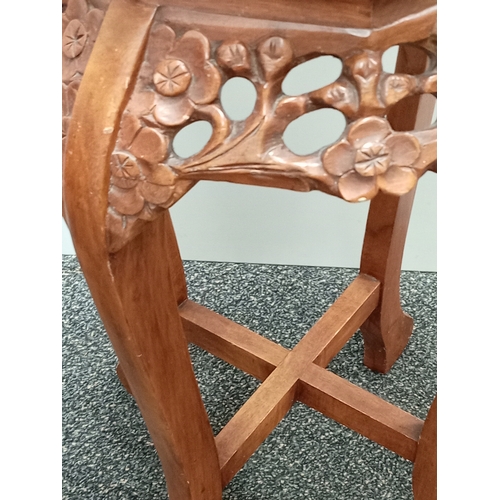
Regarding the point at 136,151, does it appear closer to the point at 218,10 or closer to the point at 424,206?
the point at 218,10

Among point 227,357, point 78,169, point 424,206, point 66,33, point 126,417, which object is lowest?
point 126,417

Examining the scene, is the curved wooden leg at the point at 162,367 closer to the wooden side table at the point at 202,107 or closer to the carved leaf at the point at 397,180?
the wooden side table at the point at 202,107

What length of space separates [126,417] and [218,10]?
824 mm

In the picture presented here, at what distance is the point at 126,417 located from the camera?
101 cm

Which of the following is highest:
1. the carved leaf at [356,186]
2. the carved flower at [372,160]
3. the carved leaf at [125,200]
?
the carved flower at [372,160]

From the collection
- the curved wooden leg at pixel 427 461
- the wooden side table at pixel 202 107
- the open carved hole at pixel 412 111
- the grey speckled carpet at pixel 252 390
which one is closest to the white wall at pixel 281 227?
the grey speckled carpet at pixel 252 390

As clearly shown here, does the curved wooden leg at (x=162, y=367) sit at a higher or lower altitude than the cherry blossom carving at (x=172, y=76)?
lower

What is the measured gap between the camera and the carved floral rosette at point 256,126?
36 cm

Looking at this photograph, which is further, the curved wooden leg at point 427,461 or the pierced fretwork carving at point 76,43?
the curved wooden leg at point 427,461

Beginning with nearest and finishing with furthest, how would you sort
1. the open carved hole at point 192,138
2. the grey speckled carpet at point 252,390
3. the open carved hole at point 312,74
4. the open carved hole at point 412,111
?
the open carved hole at point 412,111 < the grey speckled carpet at point 252,390 < the open carved hole at point 312,74 < the open carved hole at point 192,138

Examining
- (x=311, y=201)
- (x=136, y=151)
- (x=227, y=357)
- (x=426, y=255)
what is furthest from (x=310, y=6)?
(x=426, y=255)

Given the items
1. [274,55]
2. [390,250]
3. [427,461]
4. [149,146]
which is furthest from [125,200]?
[390,250]

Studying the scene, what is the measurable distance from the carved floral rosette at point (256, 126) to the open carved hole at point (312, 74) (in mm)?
680

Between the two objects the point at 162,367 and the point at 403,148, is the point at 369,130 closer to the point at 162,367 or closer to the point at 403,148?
the point at 403,148
